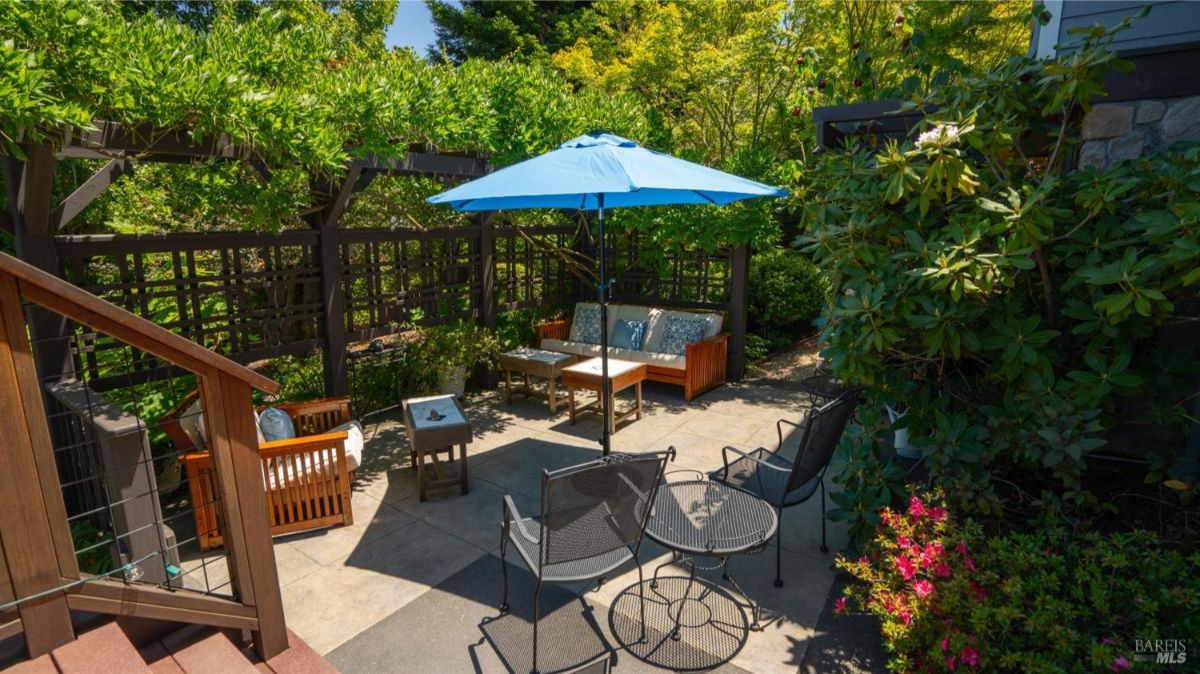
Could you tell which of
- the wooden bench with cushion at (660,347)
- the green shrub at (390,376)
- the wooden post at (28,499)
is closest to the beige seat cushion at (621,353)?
the wooden bench with cushion at (660,347)

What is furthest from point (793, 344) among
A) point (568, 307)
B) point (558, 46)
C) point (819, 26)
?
point (558, 46)

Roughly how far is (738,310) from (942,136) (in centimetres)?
504

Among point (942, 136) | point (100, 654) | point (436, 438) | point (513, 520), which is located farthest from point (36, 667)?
point (942, 136)

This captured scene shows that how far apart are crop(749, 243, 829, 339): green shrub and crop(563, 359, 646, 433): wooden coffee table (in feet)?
11.6

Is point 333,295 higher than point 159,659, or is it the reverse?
point 333,295

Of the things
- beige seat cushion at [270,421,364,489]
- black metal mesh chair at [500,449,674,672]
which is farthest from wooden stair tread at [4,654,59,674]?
A: beige seat cushion at [270,421,364,489]

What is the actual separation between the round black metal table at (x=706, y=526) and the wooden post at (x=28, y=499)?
239 cm

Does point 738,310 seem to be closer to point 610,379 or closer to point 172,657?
point 610,379

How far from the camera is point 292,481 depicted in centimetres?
404

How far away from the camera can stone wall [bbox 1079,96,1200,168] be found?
3.06 metres

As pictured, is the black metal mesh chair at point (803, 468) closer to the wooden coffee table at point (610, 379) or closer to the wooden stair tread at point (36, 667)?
the wooden coffee table at point (610, 379)

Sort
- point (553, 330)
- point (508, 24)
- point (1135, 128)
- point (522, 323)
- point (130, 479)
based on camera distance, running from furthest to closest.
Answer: point (508, 24)
point (522, 323)
point (553, 330)
point (1135, 128)
point (130, 479)

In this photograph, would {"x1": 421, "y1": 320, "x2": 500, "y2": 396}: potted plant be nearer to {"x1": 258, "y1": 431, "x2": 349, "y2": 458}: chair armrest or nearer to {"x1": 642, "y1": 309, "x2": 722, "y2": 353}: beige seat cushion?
{"x1": 642, "y1": 309, "x2": 722, "y2": 353}: beige seat cushion

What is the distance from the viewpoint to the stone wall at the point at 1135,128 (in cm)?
306
